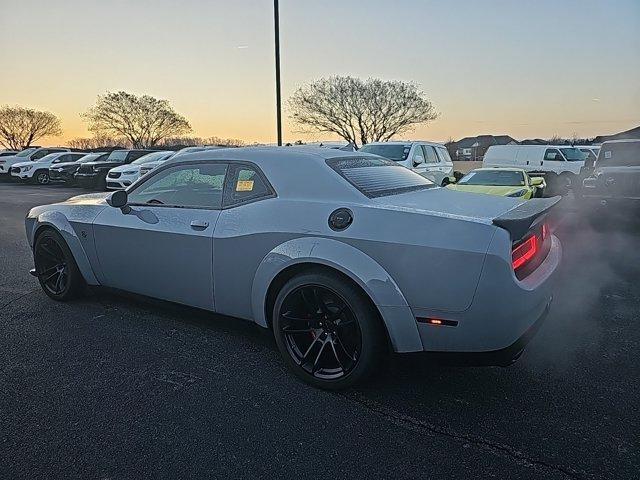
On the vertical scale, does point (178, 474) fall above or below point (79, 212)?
below

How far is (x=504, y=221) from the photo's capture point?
2.43m

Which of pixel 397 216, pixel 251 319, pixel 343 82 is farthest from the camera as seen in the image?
pixel 343 82

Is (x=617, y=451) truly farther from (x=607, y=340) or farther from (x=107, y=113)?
(x=107, y=113)

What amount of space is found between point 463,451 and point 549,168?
18443 millimetres

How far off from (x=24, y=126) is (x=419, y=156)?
60.1 m

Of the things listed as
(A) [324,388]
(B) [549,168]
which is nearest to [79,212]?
(A) [324,388]

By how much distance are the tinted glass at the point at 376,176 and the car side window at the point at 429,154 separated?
9.26 metres

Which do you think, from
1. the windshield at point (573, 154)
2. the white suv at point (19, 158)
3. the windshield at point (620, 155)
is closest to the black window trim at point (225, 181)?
the windshield at point (620, 155)

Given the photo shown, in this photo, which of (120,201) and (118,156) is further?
(118,156)

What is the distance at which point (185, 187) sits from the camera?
359 cm

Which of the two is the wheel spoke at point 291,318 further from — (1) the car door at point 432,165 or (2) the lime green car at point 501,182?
(1) the car door at point 432,165

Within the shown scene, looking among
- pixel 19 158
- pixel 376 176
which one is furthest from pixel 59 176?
pixel 376 176

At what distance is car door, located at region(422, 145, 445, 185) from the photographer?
41.2 feet

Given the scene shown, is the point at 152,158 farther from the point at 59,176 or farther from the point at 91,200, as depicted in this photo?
the point at 91,200
